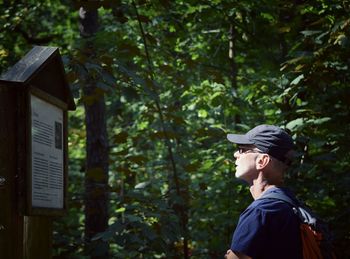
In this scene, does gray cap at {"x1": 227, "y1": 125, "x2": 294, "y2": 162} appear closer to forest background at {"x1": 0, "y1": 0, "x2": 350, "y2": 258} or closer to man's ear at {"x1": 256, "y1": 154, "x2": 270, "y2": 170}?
man's ear at {"x1": 256, "y1": 154, "x2": 270, "y2": 170}

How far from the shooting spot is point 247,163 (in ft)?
12.1

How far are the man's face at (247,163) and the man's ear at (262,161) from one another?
0.03 m

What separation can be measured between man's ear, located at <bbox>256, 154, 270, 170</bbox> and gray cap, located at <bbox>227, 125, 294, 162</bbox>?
0.11 ft

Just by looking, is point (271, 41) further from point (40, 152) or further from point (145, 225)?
point (40, 152)

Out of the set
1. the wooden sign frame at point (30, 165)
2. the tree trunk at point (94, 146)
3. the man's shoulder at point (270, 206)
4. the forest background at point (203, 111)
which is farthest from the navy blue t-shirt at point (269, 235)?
the tree trunk at point (94, 146)

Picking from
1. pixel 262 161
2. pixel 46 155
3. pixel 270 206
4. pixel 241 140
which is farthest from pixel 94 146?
pixel 270 206

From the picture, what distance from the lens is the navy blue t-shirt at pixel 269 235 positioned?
311 centimetres

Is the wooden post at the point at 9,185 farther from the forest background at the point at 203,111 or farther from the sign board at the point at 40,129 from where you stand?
the forest background at the point at 203,111

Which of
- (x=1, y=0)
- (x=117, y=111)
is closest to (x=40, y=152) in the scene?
(x=1, y=0)

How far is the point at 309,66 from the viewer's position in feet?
20.3

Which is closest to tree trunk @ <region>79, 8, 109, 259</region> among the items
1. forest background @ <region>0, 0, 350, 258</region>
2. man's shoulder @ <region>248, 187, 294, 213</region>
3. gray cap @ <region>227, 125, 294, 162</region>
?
forest background @ <region>0, 0, 350, 258</region>

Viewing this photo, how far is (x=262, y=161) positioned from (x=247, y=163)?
0.34 ft

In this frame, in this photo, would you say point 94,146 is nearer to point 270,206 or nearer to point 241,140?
point 241,140

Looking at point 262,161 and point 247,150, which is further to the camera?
point 247,150
